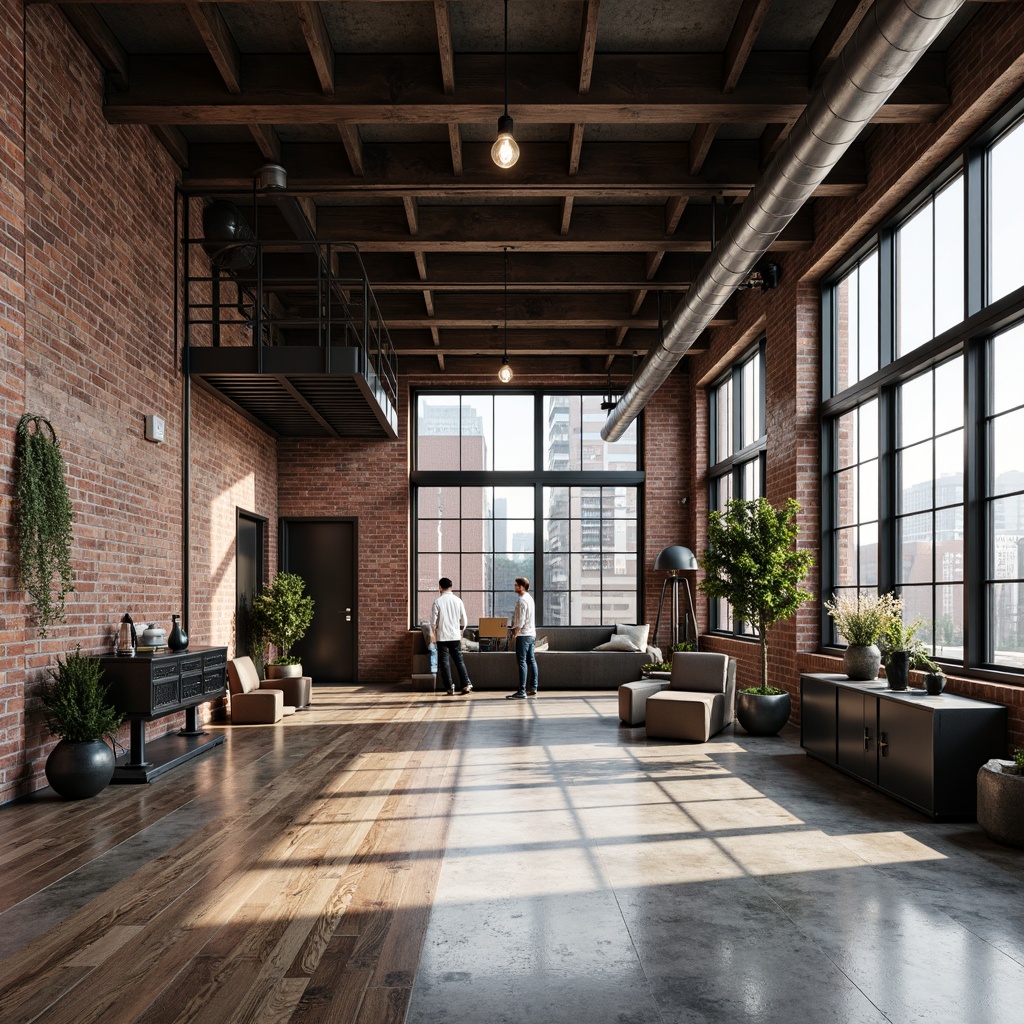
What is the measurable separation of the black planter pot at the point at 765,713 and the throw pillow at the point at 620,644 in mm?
4390

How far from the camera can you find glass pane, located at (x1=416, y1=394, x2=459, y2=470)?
44.3 ft

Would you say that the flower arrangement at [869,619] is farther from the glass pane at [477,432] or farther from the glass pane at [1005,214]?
the glass pane at [477,432]

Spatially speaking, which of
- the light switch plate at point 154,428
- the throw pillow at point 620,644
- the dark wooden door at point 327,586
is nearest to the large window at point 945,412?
the throw pillow at point 620,644

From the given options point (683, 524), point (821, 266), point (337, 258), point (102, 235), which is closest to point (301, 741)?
point (102, 235)

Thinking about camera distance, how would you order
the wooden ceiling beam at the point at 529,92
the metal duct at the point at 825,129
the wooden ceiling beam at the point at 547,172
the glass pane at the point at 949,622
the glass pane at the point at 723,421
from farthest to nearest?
1. the glass pane at the point at 723,421
2. the wooden ceiling beam at the point at 547,172
3. the glass pane at the point at 949,622
4. the wooden ceiling beam at the point at 529,92
5. the metal duct at the point at 825,129

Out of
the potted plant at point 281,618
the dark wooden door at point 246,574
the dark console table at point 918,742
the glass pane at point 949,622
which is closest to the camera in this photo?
the dark console table at point 918,742

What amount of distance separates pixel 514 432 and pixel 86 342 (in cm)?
805

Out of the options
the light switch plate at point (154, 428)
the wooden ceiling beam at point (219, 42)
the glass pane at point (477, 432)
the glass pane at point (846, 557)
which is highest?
the wooden ceiling beam at point (219, 42)

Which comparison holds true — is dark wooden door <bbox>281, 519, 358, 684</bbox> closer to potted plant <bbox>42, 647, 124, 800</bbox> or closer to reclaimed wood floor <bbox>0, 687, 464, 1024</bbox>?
reclaimed wood floor <bbox>0, 687, 464, 1024</bbox>

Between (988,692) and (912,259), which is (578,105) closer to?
(912,259)

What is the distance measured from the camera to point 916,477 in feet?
22.5

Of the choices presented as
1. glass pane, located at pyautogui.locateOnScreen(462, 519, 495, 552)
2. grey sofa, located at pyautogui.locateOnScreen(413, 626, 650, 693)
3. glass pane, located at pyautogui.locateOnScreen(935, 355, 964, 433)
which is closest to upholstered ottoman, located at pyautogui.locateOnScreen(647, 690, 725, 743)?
glass pane, located at pyautogui.locateOnScreen(935, 355, 964, 433)

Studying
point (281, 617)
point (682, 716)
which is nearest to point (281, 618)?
point (281, 617)

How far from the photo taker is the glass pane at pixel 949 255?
241 inches
